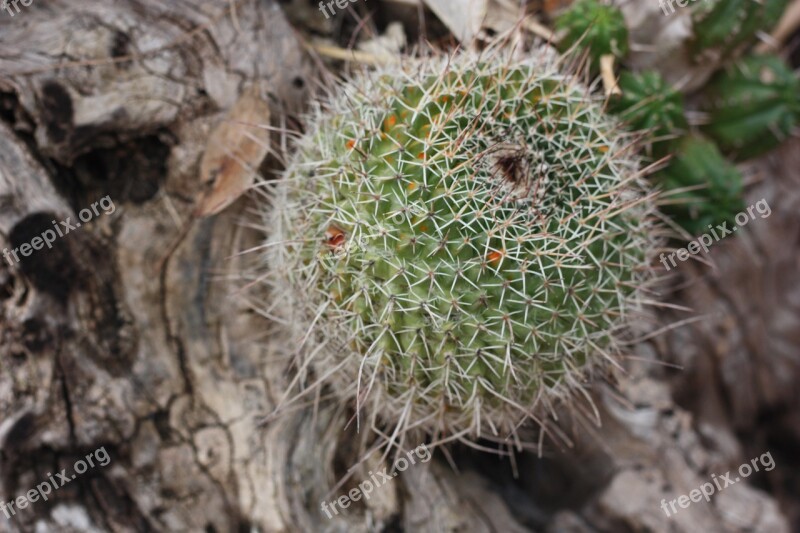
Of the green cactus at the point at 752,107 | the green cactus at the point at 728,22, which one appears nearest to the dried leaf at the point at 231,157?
the green cactus at the point at 728,22

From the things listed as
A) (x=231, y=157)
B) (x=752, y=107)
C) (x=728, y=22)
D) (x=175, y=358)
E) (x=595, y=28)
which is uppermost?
(x=231, y=157)

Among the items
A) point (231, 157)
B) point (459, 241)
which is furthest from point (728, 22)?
point (231, 157)

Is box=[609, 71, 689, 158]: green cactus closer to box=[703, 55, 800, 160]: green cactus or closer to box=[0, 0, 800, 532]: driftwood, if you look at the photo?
box=[703, 55, 800, 160]: green cactus

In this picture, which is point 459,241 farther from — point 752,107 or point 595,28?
point 752,107

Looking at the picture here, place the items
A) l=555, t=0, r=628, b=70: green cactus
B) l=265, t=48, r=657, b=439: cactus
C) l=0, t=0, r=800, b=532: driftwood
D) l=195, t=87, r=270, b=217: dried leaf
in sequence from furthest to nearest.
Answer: l=555, t=0, r=628, b=70: green cactus, l=195, t=87, r=270, b=217: dried leaf, l=0, t=0, r=800, b=532: driftwood, l=265, t=48, r=657, b=439: cactus

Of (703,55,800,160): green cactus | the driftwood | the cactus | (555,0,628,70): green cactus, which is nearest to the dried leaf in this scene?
the driftwood

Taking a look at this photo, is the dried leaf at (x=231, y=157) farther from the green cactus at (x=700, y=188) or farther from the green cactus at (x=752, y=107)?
the green cactus at (x=752, y=107)
